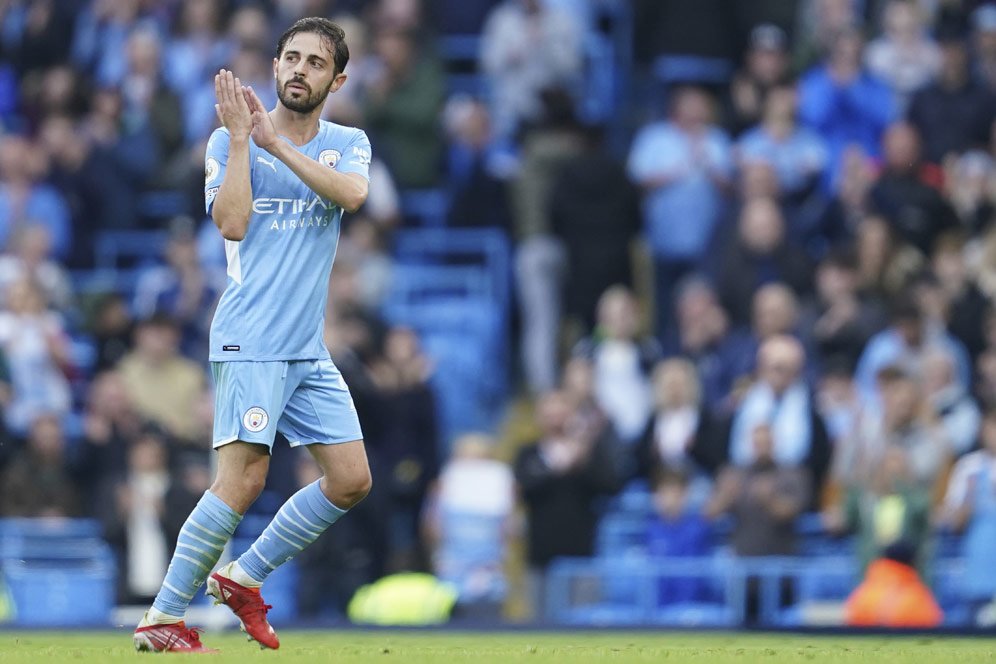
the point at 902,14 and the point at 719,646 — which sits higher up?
the point at 902,14

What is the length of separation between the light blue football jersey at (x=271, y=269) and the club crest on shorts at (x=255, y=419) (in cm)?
22

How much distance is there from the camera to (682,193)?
16969 mm

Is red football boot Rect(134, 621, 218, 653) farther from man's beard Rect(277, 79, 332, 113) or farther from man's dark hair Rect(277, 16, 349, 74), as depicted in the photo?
man's dark hair Rect(277, 16, 349, 74)

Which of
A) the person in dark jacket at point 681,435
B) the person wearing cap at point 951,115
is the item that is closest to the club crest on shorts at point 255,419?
the person in dark jacket at point 681,435

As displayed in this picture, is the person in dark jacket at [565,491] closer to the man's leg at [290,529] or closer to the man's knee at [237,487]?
the man's leg at [290,529]

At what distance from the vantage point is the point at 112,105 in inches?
731

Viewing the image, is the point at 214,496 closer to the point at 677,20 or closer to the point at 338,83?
the point at 338,83

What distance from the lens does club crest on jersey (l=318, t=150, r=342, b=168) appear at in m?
8.49

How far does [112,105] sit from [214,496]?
35.7ft

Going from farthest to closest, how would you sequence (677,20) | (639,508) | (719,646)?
(677,20) → (639,508) → (719,646)

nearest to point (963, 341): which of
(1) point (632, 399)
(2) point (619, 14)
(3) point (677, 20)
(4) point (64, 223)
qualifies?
(1) point (632, 399)

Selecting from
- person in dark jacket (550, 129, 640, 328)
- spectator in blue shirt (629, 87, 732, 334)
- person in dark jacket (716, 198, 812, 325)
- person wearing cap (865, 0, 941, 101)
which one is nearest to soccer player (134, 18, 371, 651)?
person in dark jacket (716, 198, 812, 325)

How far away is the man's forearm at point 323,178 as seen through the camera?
8.11 metres

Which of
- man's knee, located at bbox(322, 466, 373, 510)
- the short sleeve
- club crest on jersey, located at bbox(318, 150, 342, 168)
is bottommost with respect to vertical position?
man's knee, located at bbox(322, 466, 373, 510)
